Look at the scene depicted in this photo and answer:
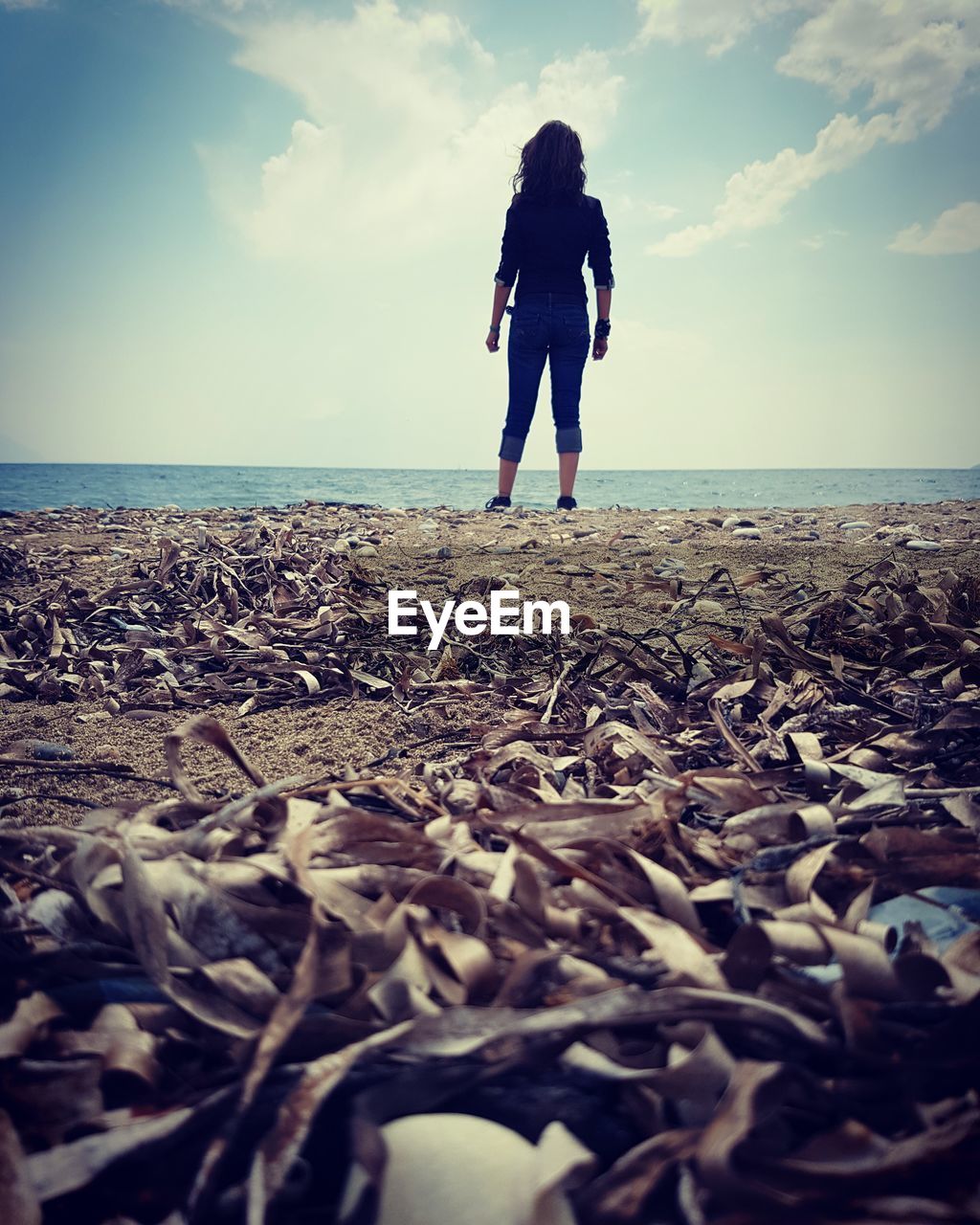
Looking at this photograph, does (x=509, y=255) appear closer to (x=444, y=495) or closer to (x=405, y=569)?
(x=405, y=569)

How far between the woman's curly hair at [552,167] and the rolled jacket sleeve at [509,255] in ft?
0.62

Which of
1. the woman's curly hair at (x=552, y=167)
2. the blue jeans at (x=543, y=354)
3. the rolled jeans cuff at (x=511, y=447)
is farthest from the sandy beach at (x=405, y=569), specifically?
the woman's curly hair at (x=552, y=167)

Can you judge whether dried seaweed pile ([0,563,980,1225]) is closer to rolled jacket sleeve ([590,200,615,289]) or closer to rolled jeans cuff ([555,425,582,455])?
rolled jeans cuff ([555,425,582,455])

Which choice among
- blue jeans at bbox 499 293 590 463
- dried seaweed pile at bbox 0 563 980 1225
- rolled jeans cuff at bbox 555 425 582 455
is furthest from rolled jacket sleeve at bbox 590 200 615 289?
dried seaweed pile at bbox 0 563 980 1225

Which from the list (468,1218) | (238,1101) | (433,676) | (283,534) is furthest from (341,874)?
(283,534)

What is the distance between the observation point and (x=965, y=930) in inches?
34.5

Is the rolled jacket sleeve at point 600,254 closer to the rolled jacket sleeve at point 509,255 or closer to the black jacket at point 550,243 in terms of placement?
the black jacket at point 550,243

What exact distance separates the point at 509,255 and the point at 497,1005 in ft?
18.7

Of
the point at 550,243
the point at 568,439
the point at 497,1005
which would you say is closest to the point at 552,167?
the point at 550,243

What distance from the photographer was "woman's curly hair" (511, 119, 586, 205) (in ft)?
17.5

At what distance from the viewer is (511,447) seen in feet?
18.8

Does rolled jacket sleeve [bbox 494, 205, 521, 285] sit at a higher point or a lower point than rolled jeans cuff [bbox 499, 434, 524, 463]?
higher

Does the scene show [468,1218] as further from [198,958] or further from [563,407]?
[563,407]

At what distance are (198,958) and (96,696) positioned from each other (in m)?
1.61
